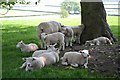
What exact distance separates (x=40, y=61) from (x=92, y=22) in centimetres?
377

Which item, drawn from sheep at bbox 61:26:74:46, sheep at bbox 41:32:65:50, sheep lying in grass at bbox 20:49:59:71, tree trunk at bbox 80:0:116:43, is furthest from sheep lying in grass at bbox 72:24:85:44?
sheep lying in grass at bbox 20:49:59:71

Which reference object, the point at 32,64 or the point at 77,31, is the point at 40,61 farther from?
the point at 77,31

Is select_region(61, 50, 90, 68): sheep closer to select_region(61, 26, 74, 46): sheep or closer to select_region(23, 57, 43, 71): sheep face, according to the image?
select_region(23, 57, 43, 71): sheep face

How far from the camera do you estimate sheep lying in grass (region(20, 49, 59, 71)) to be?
6.11m

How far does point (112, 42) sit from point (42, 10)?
1415 cm

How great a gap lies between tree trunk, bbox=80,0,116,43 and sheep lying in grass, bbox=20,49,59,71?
109 inches

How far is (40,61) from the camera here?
6.22m

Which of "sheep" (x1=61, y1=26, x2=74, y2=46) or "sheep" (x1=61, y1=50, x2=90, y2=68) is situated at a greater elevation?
"sheep" (x1=61, y1=26, x2=74, y2=46)

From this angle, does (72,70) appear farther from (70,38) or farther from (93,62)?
(70,38)

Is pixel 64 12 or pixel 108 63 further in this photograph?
pixel 64 12

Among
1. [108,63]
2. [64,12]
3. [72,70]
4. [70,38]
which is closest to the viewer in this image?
[72,70]

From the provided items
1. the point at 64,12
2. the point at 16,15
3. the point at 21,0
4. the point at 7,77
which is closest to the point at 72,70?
the point at 7,77

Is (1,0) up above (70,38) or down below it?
above

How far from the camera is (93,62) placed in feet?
22.1
